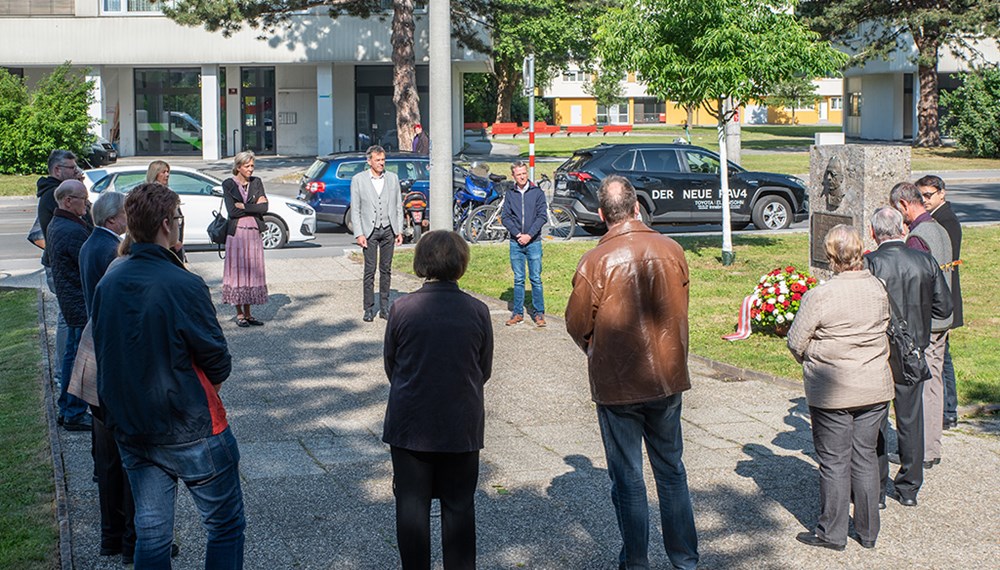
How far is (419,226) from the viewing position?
1888cm

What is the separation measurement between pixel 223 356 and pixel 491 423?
4.27 metres

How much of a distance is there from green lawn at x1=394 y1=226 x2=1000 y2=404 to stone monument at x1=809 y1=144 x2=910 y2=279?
1278 mm

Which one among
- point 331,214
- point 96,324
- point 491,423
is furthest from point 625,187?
point 331,214

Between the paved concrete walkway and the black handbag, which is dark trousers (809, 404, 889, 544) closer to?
the paved concrete walkway

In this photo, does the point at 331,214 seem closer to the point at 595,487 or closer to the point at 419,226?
the point at 419,226

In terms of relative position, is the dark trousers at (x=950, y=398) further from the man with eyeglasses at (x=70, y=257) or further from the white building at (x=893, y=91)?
the white building at (x=893, y=91)

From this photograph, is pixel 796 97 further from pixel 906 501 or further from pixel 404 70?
pixel 906 501

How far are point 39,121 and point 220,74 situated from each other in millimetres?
12569

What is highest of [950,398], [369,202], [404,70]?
[404,70]

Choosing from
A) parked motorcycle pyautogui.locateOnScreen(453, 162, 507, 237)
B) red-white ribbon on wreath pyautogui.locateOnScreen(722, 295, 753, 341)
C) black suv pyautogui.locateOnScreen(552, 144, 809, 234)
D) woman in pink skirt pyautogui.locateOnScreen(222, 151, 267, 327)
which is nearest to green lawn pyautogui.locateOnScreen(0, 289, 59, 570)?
woman in pink skirt pyautogui.locateOnScreen(222, 151, 267, 327)

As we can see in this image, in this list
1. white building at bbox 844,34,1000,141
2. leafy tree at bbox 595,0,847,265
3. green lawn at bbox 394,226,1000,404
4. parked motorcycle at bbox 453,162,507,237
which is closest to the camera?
green lawn at bbox 394,226,1000,404

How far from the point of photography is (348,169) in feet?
74.4

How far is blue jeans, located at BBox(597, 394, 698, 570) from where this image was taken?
5469 mm

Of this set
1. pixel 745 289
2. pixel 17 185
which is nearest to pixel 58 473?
pixel 745 289
